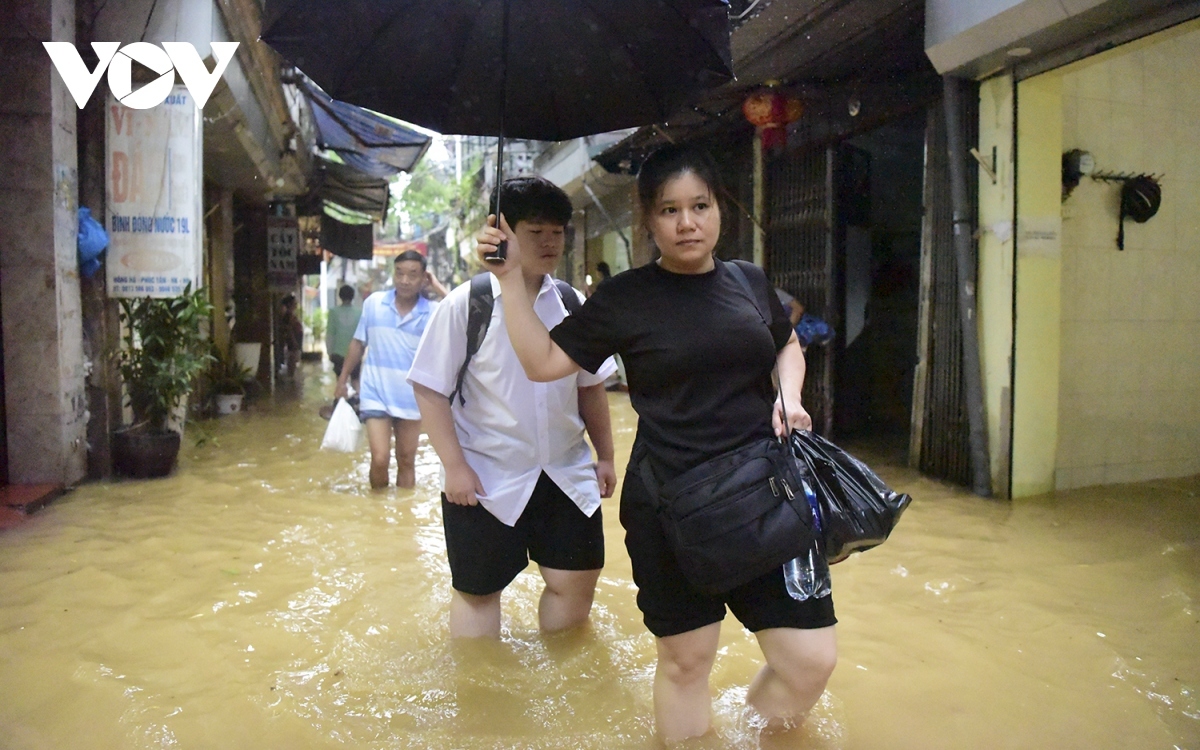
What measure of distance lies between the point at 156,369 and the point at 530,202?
525 cm

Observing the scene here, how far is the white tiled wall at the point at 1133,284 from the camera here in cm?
585

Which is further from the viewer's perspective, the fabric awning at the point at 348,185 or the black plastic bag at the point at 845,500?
the fabric awning at the point at 348,185

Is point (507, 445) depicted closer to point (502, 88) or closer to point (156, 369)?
point (502, 88)

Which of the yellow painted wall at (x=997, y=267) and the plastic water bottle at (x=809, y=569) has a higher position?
the yellow painted wall at (x=997, y=267)

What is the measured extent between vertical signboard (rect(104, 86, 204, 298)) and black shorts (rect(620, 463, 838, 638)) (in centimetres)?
553

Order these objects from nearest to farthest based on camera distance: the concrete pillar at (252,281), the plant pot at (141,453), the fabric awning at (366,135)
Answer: the plant pot at (141,453) → the fabric awning at (366,135) → the concrete pillar at (252,281)

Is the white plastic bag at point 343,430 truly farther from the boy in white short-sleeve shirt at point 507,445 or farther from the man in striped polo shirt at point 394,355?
the boy in white short-sleeve shirt at point 507,445

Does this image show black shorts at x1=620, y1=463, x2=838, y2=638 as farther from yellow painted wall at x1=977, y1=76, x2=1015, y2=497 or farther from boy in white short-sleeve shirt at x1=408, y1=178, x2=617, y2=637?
yellow painted wall at x1=977, y1=76, x2=1015, y2=497

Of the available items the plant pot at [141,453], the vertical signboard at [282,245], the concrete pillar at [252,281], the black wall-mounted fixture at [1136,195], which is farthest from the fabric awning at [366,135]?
the black wall-mounted fixture at [1136,195]

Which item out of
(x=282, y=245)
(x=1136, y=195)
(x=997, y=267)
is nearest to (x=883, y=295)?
(x=1136, y=195)

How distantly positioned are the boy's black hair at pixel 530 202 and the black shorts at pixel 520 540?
2.92 feet

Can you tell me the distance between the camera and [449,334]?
2846 mm

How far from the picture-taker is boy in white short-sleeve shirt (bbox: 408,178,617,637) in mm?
2799

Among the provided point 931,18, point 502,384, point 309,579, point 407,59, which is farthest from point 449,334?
point 931,18
